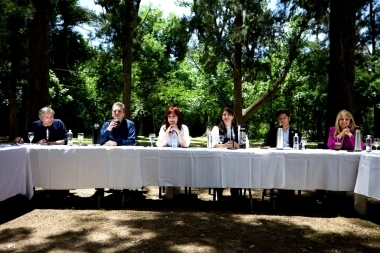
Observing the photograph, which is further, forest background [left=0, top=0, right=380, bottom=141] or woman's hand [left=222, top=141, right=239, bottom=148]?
forest background [left=0, top=0, right=380, bottom=141]

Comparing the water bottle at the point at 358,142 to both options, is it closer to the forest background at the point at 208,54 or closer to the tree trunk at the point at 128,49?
the forest background at the point at 208,54

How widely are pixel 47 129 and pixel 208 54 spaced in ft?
34.6

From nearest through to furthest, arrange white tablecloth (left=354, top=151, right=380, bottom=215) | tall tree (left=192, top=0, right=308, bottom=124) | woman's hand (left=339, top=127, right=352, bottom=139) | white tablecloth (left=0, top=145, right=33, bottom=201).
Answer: white tablecloth (left=354, top=151, right=380, bottom=215) < white tablecloth (left=0, top=145, right=33, bottom=201) < woman's hand (left=339, top=127, right=352, bottom=139) < tall tree (left=192, top=0, right=308, bottom=124)

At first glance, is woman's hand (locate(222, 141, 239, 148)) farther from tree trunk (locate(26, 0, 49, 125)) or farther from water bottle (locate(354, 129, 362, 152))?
tree trunk (locate(26, 0, 49, 125))

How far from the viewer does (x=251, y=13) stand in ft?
44.6

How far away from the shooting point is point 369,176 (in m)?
4.24

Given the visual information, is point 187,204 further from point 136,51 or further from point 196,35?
point 136,51

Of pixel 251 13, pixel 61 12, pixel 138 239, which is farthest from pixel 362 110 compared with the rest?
pixel 138 239

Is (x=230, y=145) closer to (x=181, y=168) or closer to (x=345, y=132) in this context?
(x=181, y=168)

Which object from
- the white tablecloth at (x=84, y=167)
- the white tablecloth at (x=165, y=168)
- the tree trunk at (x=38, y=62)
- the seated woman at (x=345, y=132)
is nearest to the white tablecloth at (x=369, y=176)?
the white tablecloth at (x=165, y=168)

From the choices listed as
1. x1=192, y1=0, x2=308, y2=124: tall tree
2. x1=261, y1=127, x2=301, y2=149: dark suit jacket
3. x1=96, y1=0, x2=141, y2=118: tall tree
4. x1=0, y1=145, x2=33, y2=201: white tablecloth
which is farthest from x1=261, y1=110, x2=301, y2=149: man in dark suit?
x1=96, y1=0, x2=141, y2=118: tall tree

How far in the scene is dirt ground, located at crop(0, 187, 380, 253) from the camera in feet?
11.4

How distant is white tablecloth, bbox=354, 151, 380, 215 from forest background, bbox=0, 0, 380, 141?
7.72ft

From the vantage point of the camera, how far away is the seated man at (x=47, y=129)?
543 centimetres
